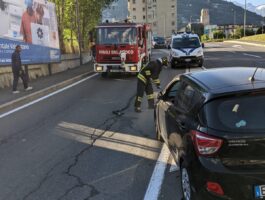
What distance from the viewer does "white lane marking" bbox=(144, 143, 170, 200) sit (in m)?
5.79

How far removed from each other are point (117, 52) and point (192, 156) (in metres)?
17.7

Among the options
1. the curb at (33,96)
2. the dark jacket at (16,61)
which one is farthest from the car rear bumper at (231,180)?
the dark jacket at (16,61)

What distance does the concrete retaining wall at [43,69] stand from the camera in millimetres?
18844

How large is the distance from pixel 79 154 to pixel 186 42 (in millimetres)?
20772

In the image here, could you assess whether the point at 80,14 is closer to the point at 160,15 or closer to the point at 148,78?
the point at 148,78

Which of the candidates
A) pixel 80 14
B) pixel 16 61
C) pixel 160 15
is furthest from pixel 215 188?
pixel 160 15

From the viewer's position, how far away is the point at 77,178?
6.61 metres

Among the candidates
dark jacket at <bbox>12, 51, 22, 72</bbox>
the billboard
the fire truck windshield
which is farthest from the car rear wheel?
the fire truck windshield

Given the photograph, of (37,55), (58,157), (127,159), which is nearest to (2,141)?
(58,157)

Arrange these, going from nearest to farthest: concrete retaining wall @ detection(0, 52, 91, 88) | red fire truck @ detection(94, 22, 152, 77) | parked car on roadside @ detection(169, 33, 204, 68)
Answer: concrete retaining wall @ detection(0, 52, 91, 88)
red fire truck @ detection(94, 22, 152, 77)
parked car on roadside @ detection(169, 33, 204, 68)

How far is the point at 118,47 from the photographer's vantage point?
22328 mm

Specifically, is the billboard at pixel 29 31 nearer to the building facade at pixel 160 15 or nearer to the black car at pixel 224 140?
the black car at pixel 224 140

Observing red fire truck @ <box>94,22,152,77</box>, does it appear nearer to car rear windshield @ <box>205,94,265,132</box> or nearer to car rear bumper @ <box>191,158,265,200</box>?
car rear windshield @ <box>205,94,265,132</box>

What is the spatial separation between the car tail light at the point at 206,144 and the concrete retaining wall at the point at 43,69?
1488cm
